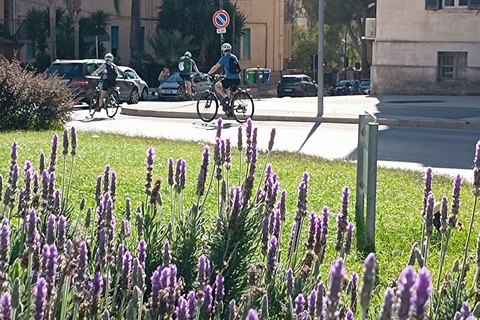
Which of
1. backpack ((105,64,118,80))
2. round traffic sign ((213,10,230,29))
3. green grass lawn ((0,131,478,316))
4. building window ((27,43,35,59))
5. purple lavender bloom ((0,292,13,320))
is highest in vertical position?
round traffic sign ((213,10,230,29))

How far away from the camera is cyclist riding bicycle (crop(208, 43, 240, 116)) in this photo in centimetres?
2123

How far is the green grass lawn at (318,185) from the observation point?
7.02 m

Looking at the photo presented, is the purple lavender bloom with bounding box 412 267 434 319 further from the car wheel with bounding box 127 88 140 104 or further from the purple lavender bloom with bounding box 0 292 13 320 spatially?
the car wheel with bounding box 127 88 140 104

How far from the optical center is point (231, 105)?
2209 centimetres

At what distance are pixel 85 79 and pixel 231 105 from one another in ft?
34.9

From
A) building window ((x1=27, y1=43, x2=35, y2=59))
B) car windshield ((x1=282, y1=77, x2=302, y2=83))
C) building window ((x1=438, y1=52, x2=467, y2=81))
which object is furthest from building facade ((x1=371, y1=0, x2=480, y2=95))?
building window ((x1=27, y1=43, x2=35, y2=59))

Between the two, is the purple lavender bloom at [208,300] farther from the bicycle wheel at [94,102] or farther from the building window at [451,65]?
the building window at [451,65]

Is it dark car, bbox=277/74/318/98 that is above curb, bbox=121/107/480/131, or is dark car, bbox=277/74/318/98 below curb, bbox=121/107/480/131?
above

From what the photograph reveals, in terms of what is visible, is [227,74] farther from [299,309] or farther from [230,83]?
[299,309]

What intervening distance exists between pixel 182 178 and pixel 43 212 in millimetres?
803

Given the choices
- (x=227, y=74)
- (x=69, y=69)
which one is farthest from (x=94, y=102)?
(x=69, y=69)

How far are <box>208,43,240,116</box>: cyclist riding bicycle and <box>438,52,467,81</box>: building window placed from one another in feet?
53.2

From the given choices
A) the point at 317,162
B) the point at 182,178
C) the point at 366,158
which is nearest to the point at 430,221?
the point at 182,178

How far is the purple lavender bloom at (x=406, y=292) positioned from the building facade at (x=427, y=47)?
3450 centimetres
